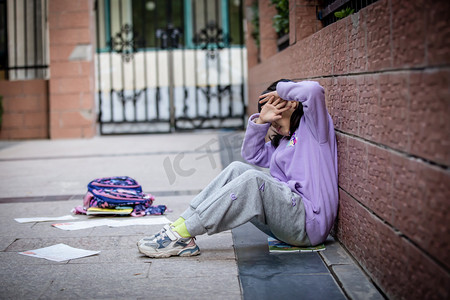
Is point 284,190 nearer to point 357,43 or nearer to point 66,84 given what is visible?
point 357,43

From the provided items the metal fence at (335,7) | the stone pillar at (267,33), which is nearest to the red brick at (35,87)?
the stone pillar at (267,33)

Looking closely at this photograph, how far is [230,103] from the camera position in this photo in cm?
1143

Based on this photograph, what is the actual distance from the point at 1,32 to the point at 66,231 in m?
8.91

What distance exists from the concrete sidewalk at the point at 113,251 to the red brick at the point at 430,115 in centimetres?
83

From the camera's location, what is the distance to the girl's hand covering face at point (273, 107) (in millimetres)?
3240

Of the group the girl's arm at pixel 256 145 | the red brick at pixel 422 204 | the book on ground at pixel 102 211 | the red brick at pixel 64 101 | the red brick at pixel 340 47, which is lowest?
the book on ground at pixel 102 211

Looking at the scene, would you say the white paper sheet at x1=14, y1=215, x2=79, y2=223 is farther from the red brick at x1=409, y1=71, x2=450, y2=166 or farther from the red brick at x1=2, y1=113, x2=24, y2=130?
the red brick at x1=2, y1=113, x2=24, y2=130

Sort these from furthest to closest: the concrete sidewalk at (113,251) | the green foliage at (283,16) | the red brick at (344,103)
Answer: the green foliage at (283,16)
the red brick at (344,103)
the concrete sidewalk at (113,251)

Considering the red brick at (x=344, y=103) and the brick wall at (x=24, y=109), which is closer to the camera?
the red brick at (x=344, y=103)

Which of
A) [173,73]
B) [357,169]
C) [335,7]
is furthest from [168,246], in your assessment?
[173,73]

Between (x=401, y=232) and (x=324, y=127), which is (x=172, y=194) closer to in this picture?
(x=324, y=127)

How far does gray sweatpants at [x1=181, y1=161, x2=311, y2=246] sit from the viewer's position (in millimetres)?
2910

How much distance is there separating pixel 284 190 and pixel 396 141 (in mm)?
873

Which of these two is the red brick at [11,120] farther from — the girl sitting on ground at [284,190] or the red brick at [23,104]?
the girl sitting on ground at [284,190]
